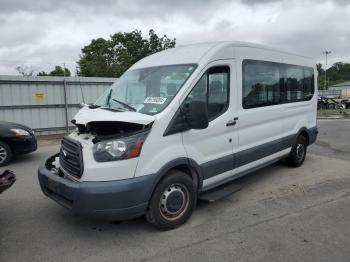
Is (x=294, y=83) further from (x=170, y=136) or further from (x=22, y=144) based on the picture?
(x=22, y=144)

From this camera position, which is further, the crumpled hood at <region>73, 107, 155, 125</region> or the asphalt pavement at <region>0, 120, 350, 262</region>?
the crumpled hood at <region>73, 107, 155, 125</region>

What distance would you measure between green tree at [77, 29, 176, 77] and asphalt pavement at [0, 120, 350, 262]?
2575 cm

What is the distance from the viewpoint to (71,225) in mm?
A: 4254

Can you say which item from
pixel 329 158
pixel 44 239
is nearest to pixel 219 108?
Answer: pixel 44 239

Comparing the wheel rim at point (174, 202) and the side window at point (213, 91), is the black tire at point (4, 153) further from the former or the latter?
the side window at point (213, 91)

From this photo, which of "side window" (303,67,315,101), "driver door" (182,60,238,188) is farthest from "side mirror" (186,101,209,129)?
"side window" (303,67,315,101)

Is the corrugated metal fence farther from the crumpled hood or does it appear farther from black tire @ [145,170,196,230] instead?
black tire @ [145,170,196,230]

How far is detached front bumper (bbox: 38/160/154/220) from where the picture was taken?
137 inches

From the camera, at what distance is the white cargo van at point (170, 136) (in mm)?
3537

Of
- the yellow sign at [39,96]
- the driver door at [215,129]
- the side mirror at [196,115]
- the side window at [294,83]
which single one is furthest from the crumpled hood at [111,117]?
the yellow sign at [39,96]

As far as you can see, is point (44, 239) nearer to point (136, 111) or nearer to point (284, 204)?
point (136, 111)

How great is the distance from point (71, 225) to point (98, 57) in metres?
37.8

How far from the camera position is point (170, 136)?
3838 millimetres

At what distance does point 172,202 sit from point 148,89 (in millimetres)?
1494
